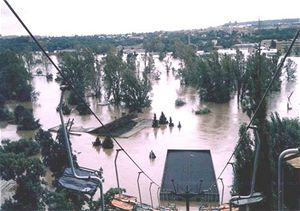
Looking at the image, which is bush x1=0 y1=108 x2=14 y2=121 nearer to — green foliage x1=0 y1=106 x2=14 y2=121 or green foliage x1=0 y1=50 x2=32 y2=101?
green foliage x1=0 y1=106 x2=14 y2=121

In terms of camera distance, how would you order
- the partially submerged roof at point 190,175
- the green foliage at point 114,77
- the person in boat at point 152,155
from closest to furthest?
the partially submerged roof at point 190,175 < the person in boat at point 152,155 < the green foliage at point 114,77

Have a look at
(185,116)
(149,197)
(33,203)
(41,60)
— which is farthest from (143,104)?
(41,60)

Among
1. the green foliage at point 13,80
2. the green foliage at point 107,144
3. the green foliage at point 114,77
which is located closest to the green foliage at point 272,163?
the green foliage at point 107,144

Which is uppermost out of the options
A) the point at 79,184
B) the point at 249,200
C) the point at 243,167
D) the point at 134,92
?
the point at 79,184

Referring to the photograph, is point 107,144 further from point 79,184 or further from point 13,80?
point 13,80

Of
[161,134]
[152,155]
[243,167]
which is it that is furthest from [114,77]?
[243,167]

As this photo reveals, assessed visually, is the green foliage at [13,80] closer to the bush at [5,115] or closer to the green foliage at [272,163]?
the bush at [5,115]
